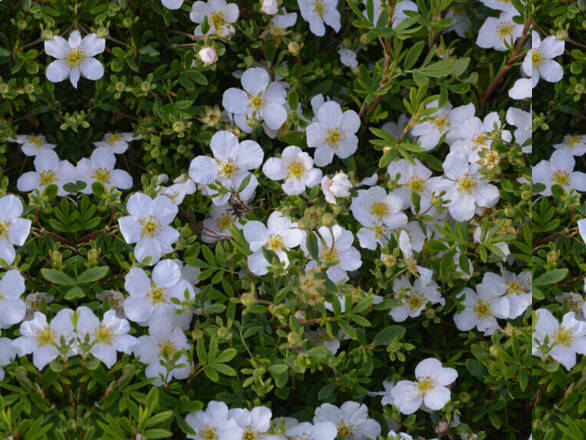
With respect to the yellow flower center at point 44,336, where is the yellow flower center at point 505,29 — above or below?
above

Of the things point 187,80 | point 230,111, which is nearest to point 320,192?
point 230,111

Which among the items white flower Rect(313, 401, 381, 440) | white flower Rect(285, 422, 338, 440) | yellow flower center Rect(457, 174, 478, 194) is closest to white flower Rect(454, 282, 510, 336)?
yellow flower center Rect(457, 174, 478, 194)

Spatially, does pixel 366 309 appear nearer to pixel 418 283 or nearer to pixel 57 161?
pixel 418 283

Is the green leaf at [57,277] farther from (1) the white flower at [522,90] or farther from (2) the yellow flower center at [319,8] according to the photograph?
(1) the white flower at [522,90]

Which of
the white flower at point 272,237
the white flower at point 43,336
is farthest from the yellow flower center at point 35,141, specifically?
the white flower at point 272,237

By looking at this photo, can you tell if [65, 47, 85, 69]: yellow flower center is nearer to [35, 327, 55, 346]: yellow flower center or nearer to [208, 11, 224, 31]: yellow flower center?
[208, 11, 224, 31]: yellow flower center

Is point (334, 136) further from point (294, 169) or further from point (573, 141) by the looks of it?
point (573, 141)

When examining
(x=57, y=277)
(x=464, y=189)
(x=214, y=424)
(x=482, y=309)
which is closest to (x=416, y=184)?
(x=464, y=189)
